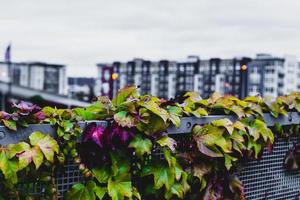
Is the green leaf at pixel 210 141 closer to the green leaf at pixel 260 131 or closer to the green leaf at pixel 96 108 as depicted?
the green leaf at pixel 260 131

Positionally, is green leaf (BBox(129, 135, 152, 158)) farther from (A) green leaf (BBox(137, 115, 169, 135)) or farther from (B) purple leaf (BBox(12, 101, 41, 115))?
(B) purple leaf (BBox(12, 101, 41, 115))

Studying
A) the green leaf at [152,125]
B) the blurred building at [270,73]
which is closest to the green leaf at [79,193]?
the green leaf at [152,125]

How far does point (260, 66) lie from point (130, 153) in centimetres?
13899

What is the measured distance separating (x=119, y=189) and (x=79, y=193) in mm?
175

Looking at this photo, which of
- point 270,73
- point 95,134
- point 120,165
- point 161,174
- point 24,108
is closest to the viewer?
point 24,108

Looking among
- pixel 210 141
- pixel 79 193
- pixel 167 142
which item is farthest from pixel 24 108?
pixel 210 141

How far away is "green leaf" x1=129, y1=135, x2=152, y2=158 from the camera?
2.35 metres

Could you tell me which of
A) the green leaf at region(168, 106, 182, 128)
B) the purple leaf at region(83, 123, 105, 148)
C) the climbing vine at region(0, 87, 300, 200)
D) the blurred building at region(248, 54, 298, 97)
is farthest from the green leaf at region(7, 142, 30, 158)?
the blurred building at region(248, 54, 298, 97)

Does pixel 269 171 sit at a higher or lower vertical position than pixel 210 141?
lower

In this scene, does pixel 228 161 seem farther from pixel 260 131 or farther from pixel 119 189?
pixel 119 189

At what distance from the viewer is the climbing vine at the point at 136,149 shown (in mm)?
2092

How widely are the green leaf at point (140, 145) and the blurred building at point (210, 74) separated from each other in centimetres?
12062

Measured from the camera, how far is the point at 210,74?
149125mm

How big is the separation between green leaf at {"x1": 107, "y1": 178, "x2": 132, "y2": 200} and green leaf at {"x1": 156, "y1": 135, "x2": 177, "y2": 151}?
22 centimetres
